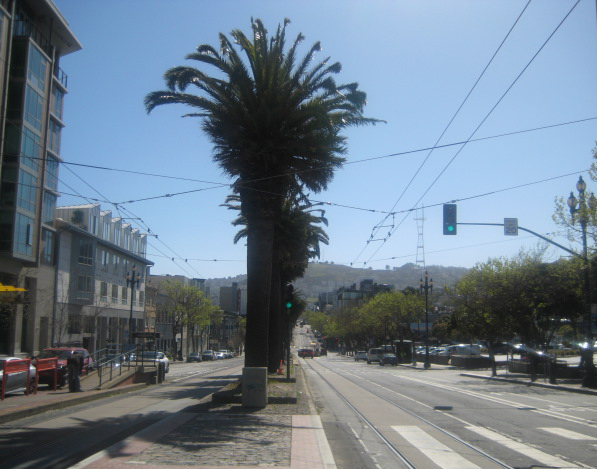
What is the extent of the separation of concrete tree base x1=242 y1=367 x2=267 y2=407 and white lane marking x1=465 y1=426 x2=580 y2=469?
5.34 metres

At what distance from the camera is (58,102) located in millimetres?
49969

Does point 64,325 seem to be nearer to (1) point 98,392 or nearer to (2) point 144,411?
(1) point 98,392

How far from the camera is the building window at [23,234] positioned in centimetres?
4066

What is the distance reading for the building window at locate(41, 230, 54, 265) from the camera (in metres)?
47.9

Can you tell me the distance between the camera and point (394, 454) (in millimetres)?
10492

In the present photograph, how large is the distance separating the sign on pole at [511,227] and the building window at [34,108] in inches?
1307

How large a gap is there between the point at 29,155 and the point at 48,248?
10.8 metres

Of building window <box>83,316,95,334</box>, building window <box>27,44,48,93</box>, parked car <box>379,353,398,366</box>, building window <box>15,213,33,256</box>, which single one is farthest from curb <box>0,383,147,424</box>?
parked car <box>379,353,398,366</box>

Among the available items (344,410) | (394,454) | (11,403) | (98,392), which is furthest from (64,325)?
(394,454)

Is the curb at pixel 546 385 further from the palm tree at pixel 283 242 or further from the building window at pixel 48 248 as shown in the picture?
the building window at pixel 48 248

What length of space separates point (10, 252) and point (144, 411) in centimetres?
2772

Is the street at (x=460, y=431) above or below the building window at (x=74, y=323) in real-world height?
below

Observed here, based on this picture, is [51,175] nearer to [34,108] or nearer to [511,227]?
[34,108]

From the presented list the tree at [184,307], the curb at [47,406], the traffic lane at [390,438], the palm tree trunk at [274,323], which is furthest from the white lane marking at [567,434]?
the tree at [184,307]
